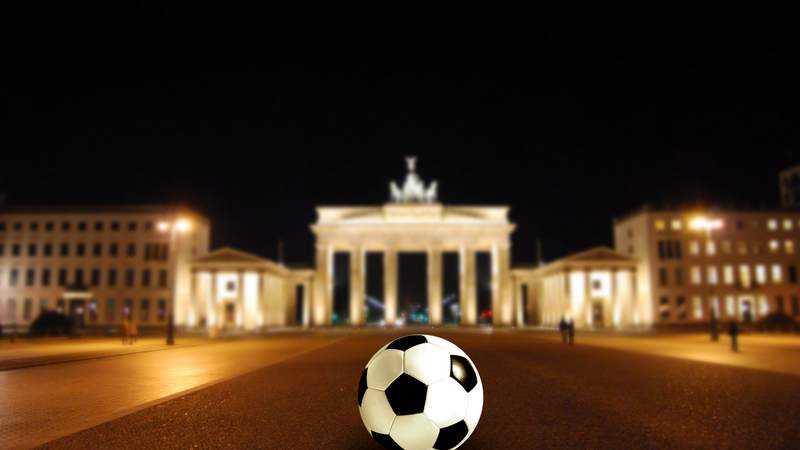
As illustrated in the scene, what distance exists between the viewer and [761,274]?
86125 millimetres

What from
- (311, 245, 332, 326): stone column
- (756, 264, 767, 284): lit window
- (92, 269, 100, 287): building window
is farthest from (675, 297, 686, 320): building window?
(92, 269, 100, 287): building window

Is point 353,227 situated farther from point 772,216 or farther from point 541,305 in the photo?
point 772,216

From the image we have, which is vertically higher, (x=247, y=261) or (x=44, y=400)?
(x=247, y=261)

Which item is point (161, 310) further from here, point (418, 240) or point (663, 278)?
point (663, 278)

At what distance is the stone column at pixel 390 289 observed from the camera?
301ft

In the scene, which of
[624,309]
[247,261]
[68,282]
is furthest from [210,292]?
[624,309]

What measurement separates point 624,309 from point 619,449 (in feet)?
282

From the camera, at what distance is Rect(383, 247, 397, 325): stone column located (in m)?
91.9

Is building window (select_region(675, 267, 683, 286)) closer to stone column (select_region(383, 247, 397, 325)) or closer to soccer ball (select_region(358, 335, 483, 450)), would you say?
stone column (select_region(383, 247, 397, 325))

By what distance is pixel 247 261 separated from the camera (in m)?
83.6

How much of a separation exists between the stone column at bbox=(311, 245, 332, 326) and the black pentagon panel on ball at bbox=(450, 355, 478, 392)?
274 ft

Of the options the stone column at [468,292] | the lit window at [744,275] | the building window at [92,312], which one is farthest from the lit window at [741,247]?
the building window at [92,312]

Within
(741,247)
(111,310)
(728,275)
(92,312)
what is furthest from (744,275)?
(92,312)

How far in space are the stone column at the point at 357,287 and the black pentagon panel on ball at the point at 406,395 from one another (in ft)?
275
